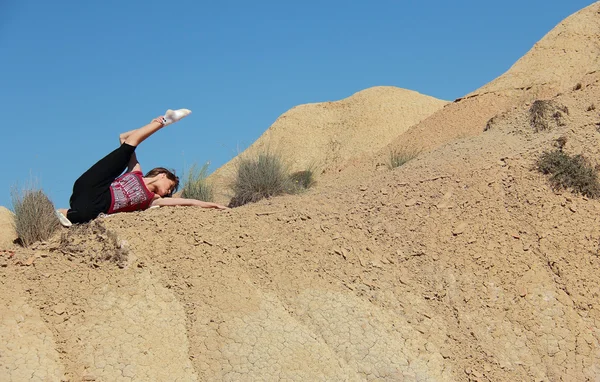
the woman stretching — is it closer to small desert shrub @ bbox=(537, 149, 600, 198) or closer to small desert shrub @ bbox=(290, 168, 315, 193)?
small desert shrub @ bbox=(537, 149, 600, 198)

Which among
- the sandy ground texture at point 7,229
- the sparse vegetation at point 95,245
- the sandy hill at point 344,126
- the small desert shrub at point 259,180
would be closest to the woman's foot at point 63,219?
the sparse vegetation at point 95,245

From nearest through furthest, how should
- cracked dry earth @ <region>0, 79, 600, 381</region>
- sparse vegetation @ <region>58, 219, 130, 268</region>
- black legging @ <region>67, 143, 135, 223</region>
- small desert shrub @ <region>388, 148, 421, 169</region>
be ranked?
cracked dry earth @ <region>0, 79, 600, 381</region> < sparse vegetation @ <region>58, 219, 130, 268</region> < black legging @ <region>67, 143, 135, 223</region> < small desert shrub @ <region>388, 148, 421, 169</region>

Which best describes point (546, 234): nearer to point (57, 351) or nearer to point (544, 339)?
point (544, 339)

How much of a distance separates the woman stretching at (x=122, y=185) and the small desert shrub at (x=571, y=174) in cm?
378

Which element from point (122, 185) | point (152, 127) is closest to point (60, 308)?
point (122, 185)

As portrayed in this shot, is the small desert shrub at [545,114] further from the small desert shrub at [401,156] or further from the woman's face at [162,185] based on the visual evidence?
the woman's face at [162,185]

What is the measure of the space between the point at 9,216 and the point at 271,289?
218 inches

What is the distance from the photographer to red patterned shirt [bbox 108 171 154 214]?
7.58 meters

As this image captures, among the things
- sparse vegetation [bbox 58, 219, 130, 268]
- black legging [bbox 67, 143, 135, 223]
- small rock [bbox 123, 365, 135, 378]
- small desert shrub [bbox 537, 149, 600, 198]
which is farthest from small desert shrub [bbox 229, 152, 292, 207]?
small rock [bbox 123, 365, 135, 378]

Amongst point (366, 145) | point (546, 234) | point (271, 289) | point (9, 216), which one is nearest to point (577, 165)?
point (546, 234)

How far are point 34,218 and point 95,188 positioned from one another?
Result: 297 centimetres

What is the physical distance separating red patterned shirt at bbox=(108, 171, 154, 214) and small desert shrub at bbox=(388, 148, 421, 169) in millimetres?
6438

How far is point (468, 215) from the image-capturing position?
821 centimetres

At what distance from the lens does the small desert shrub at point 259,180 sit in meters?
12.6
